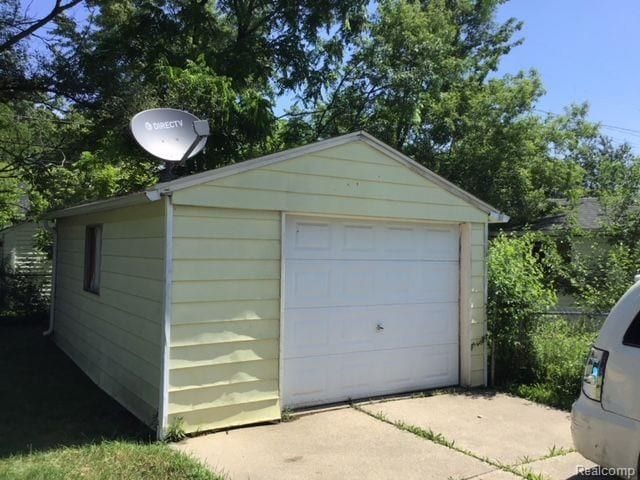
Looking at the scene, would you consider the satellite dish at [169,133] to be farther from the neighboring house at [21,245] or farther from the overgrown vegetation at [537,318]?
the neighboring house at [21,245]

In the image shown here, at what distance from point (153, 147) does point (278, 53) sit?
A: 855 cm

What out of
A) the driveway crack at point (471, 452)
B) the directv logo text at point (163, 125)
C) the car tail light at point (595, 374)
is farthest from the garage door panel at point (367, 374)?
the car tail light at point (595, 374)

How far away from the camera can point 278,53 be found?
13.8m

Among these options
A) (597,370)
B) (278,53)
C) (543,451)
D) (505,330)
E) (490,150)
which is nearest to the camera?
(597,370)

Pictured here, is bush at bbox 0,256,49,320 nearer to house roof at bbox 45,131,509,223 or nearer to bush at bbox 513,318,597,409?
house roof at bbox 45,131,509,223

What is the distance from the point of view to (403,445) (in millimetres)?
5074

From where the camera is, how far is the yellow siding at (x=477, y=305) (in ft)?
23.9

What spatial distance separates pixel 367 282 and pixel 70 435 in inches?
137

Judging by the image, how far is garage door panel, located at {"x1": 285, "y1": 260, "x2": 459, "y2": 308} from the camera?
617cm

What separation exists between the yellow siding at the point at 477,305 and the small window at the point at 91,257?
5247 millimetres

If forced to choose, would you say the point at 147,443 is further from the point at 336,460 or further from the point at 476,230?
the point at 476,230

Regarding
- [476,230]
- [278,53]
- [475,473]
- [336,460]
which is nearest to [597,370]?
[475,473]

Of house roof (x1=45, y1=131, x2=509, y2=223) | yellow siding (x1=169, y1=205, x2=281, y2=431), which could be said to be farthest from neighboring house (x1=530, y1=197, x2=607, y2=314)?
yellow siding (x1=169, y1=205, x2=281, y2=431)

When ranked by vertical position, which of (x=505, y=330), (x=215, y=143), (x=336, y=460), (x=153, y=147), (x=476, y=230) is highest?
(x=215, y=143)
